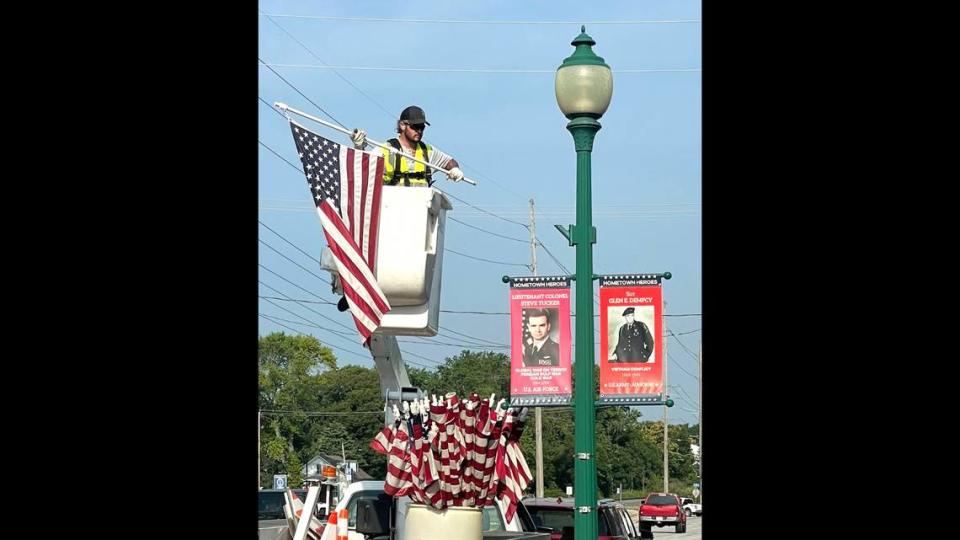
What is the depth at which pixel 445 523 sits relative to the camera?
997cm

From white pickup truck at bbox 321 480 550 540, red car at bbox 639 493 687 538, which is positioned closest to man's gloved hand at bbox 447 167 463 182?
white pickup truck at bbox 321 480 550 540

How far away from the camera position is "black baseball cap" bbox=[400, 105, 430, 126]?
416 inches

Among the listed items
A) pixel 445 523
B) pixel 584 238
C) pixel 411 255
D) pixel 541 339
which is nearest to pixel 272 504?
pixel 541 339

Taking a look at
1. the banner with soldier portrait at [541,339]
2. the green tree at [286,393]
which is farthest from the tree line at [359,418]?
the banner with soldier portrait at [541,339]

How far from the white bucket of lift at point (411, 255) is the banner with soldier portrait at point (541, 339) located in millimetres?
5243

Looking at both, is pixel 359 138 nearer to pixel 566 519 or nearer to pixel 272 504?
pixel 566 519

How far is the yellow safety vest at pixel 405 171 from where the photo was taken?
1058 centimetres

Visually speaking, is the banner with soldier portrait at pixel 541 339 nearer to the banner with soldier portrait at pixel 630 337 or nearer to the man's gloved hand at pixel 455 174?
the banner with soldier portrait at pixel 630 337
